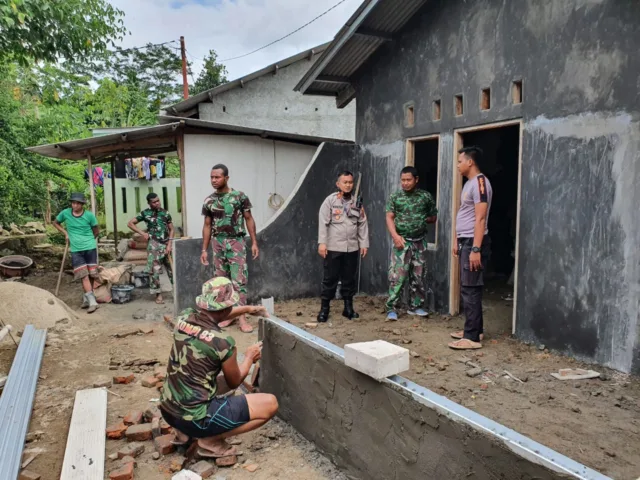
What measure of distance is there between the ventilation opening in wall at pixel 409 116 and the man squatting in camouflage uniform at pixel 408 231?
3.44 feet

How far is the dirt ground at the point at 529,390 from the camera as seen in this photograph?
3236 mm

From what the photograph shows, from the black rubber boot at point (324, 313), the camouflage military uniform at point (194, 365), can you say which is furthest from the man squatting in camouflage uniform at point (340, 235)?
the camouflage military uniform at point (194, 365)

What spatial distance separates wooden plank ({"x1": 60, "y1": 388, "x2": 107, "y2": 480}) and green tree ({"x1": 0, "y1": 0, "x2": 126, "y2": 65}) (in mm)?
4769

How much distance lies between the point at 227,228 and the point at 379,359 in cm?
374

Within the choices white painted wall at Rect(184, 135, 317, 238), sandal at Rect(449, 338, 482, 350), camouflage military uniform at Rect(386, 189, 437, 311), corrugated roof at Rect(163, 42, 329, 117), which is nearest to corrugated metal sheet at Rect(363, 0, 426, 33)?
camouflage military uniform at Rect(386, 189, 437, 311)

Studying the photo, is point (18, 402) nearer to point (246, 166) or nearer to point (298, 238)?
point (298, 238)

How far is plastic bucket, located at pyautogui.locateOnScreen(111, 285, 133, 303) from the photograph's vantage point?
8.05 m

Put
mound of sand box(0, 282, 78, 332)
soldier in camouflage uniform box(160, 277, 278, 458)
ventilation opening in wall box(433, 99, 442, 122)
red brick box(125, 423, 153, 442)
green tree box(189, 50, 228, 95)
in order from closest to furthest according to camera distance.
Result: 1. soldier in camouflage uniform box(160, 277, 278, 458)
2. red brick box(125, 423, 153, 442)
3. ventilation opening in wall box(433, 99, 442, 122)
4. mound of sand box(0, 282, 78, 332)
5. green tree box(189, 50, 228, 95)

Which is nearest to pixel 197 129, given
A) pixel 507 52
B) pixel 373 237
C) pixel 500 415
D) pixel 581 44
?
pixel 373 237

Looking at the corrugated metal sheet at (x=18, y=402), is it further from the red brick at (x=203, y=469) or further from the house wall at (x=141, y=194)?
the house wall at (x=141, y=194)

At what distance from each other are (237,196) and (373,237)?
2392 millimetres

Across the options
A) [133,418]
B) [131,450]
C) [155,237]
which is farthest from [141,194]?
[131,450]

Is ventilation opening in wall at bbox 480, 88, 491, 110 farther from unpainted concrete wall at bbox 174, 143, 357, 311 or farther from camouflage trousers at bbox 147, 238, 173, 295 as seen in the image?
camouflage trousers at bbox 147, 238, 173, 295

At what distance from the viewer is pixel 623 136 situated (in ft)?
13.5
